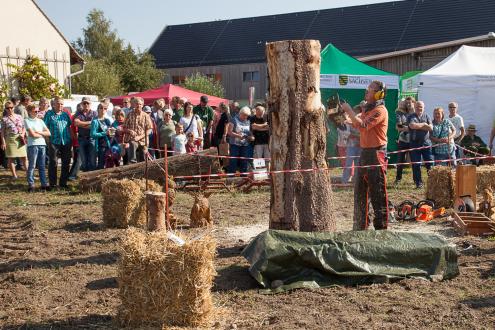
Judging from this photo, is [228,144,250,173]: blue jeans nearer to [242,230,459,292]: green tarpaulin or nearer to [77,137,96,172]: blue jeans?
[77,137,96,172]: blue jeans

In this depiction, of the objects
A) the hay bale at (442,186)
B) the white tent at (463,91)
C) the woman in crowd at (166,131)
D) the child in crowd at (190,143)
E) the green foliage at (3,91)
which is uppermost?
the green foliage at (3,91)

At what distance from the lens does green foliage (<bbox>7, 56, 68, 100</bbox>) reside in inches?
1109

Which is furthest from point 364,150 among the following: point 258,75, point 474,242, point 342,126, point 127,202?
point 258,75

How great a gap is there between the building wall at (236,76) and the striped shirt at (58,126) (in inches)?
1303

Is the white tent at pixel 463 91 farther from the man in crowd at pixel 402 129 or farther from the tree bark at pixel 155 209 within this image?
the tree bark at pixel 155 209

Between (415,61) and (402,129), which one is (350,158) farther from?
(415,61)

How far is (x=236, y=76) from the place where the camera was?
48.7 m

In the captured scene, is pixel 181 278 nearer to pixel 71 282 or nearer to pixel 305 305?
pixel 305 305

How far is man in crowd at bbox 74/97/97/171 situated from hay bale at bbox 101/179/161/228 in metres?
5.28

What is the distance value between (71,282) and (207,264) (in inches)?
86.5

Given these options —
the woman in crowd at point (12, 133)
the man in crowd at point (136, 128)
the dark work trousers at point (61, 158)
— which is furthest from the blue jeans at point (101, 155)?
the woman in crowd at point (12, 133)

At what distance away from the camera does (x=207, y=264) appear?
5.47 metres

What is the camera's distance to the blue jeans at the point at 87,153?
15426 millimetres

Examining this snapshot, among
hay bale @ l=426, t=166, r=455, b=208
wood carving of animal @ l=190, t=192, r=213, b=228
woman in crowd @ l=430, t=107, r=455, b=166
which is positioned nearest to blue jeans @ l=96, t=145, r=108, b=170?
wood carving of animal @ l=190, t=192, r=213, b=228
